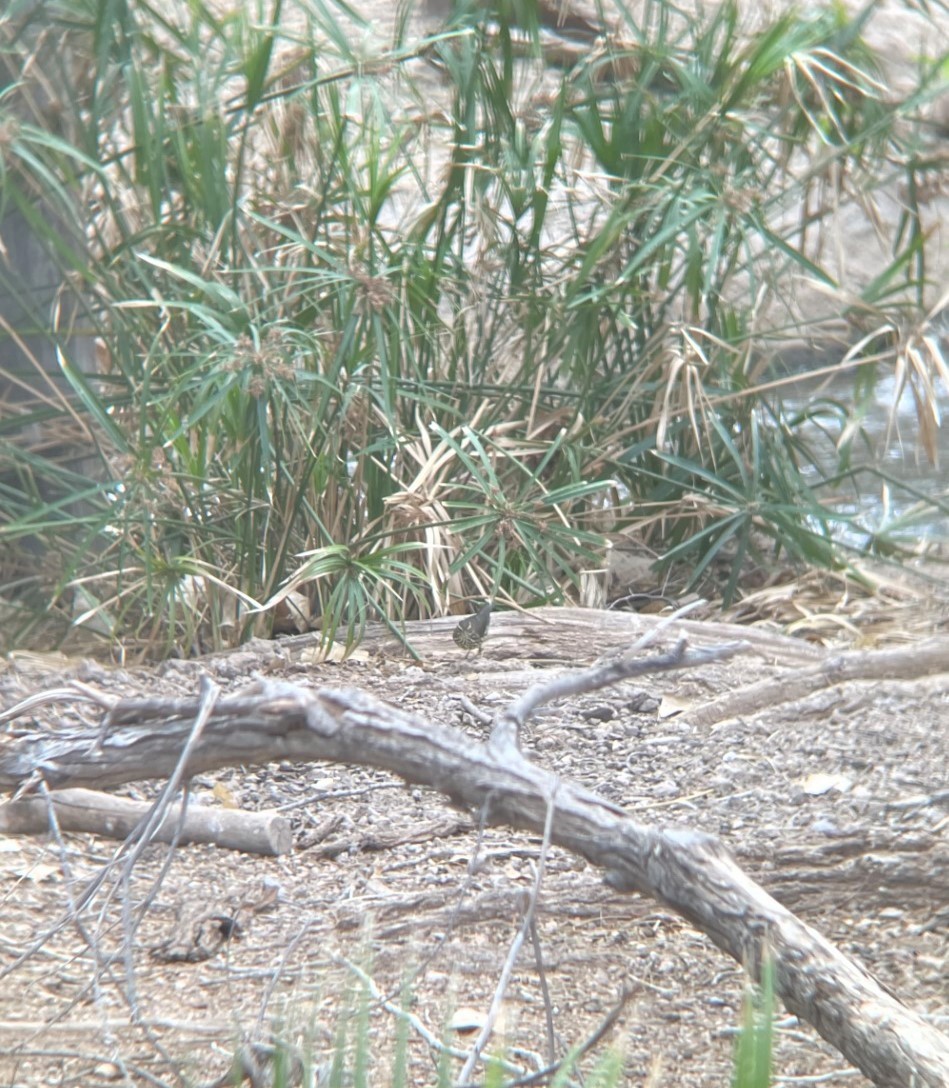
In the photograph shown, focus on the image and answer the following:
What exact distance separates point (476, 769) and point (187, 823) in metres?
0.68

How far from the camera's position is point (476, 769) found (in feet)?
3.81

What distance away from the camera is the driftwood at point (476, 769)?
1065 millimetres

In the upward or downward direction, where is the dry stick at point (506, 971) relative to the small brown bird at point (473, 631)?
upward

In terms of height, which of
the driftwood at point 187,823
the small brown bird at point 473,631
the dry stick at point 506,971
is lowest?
the small brown bird at point 473,631

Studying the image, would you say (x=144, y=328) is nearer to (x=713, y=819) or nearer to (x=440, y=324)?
(x=440, y=324)

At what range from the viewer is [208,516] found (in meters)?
2.71

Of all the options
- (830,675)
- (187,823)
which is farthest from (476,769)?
(830,675)

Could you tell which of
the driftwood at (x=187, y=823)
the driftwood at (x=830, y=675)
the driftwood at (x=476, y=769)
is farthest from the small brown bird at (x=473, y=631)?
the driftwood at (x=476, y=769)

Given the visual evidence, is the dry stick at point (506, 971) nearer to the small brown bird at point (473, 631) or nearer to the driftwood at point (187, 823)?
the driftwood at point (187, 823)

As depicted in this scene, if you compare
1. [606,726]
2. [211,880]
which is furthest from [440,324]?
[211,880]

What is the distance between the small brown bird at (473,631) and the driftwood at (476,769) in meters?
1.31

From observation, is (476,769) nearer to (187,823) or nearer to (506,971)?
(506,971)

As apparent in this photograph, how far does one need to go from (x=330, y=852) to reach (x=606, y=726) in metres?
0.64

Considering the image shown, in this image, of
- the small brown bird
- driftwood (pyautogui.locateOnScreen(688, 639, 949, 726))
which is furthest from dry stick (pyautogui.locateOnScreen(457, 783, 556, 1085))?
the small brown bird
